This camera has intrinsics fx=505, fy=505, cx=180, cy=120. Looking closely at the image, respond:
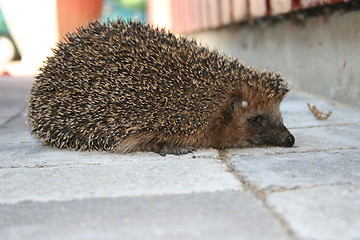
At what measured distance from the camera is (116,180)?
3020 millimetres

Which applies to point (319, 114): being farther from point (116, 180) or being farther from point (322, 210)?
point (322, 210)

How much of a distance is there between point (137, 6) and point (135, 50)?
28.2 m

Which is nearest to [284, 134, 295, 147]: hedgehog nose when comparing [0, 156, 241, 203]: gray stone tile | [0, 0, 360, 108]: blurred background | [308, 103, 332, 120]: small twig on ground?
[0, 156, 241, 203]: gray stone tile

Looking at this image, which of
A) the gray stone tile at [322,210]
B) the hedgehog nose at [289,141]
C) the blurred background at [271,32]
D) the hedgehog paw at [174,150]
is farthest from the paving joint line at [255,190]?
the blurred background at [271,32]

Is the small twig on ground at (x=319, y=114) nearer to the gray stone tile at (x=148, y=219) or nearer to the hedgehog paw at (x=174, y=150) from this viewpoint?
the hedgehog paw at (x=174, y=150)

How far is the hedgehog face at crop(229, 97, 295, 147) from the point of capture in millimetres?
3918

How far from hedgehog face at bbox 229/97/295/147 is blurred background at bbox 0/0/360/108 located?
3.29 feet

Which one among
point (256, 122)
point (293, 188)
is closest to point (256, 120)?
point (256, 122)

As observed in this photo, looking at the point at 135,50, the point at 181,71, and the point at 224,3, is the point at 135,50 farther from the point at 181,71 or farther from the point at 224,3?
the point at 224,3

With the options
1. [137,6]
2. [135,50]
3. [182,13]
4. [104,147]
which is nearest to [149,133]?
[104,147]

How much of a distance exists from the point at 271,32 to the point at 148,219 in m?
5.90

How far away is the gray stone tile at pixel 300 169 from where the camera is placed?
9.31 ft

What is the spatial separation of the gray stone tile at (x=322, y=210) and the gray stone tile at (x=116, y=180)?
376 mm

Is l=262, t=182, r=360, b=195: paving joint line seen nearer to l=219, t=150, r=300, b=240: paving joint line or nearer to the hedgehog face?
l=219, t=150, r=300, b=240: paving joint line
